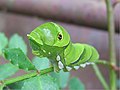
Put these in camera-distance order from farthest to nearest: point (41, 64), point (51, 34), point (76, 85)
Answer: point (76, 85) → point (41, 64) → point (51, 34)

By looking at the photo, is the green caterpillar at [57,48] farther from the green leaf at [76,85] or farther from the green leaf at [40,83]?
the green leaf at [76,85]

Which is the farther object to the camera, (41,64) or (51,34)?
(41,64)

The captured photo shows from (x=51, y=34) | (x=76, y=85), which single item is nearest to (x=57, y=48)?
(x=51, y=34)

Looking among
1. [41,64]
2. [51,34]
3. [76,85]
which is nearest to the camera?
[51,34]

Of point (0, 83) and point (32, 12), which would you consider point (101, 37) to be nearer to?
point (32, 12)

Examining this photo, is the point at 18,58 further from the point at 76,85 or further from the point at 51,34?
the point at 76,85

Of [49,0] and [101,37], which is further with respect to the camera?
[101,37]

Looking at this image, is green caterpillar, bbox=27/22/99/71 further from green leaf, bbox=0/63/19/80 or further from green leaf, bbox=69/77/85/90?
green leaf, bbox=69/77/85/90

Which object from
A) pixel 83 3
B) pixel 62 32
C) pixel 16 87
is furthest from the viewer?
pixel 83 3

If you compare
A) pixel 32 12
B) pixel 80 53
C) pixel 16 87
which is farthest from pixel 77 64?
pixel 32 12
